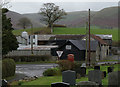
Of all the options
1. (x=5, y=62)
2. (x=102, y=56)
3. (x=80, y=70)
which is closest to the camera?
(x=80, y=70)

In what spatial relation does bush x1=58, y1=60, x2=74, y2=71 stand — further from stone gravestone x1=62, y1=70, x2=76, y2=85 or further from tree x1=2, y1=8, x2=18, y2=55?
stone gravestone x1=62, y1=70, x2=76, y2=85

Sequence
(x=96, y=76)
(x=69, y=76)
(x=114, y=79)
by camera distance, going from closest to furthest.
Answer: (x=114, y=79) < (x=96, y=76) < (x=69, y=76)

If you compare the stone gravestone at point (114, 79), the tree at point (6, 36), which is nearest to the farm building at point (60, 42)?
the tree at point (6, 36)

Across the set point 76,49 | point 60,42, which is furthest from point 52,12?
point 76,49

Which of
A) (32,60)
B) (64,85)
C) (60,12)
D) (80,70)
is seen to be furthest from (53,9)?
(64,85)

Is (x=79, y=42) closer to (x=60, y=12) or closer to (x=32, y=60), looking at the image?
(x=32, y=60)

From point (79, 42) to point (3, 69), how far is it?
28553 millimetres

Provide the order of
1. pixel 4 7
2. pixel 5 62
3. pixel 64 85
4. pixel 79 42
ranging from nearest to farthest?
pixel 64 85 < pixel 5 62 < pixel 4 7 < pixel 79 42

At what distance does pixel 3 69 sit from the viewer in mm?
24047

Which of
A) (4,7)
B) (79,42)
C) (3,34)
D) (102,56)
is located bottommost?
(102,56)

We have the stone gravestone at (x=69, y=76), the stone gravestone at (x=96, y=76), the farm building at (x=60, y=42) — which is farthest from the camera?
the farm building at (x=60, y=42)

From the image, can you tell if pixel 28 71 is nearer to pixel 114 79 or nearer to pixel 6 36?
pixel 6 36

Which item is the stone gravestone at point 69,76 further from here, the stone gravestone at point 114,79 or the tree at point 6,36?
the tree at point 6,36

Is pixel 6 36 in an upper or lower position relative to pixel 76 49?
upper
